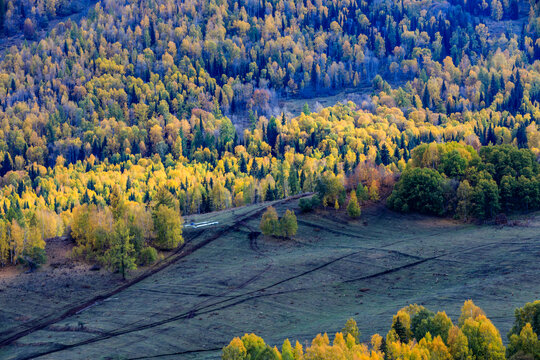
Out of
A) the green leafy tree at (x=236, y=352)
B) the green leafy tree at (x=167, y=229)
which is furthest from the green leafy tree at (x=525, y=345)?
the green leafy tree at (x=167, y=229)

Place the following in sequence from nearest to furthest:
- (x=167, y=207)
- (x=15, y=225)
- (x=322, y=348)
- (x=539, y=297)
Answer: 1. (x=322, y=348)
2. (x=539, y=297)
3. (x=15, y=225)
4. (x=167, y=207)

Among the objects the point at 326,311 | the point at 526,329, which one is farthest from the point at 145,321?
the point at 526,329

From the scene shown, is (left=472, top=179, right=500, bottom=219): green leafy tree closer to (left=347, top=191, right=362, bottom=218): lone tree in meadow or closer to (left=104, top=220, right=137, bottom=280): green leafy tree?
(left=347, top=191, right=362, bottom=218): lone tree in meadow

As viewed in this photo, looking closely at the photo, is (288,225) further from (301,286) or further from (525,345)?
(525,345)

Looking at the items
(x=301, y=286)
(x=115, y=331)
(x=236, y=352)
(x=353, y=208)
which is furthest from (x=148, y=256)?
(x=236, y=352)

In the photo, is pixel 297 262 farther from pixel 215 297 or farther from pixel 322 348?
pixel 322 348

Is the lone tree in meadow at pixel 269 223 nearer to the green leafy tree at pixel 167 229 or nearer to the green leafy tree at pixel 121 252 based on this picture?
the green leafy tree at pixel 167 229
